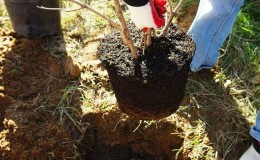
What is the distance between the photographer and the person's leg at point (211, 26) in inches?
71.1

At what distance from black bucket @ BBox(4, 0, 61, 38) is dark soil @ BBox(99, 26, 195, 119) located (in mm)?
798

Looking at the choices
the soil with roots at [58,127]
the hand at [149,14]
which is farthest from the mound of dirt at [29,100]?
the hand at [149,14]

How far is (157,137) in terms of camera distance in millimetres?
1758

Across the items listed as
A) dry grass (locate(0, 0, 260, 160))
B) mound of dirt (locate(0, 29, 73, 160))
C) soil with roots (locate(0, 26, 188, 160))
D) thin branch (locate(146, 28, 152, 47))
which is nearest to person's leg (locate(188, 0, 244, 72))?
dry grass (locate(0, 0, 260, 160))

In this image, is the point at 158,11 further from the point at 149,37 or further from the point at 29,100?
the point at 29,100

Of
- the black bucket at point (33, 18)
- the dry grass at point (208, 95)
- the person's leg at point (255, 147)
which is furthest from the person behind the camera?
the black bucket at point (33, 18)

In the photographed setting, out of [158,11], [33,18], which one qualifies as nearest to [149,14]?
[158,11]

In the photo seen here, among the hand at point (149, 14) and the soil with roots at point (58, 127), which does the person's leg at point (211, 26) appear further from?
the hand at point (149, 14)

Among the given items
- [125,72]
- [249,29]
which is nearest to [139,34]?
[125,72]

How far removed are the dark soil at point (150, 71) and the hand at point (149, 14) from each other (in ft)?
0.47

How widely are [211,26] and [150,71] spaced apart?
29.6 inches

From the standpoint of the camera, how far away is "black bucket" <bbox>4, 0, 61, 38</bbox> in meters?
2.02

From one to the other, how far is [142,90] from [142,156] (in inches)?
25.7

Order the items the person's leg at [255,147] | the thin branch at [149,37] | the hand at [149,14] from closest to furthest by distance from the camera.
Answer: the hand at [149,14] → the thin branch at [149,37] → the person's leg at [255,147]
